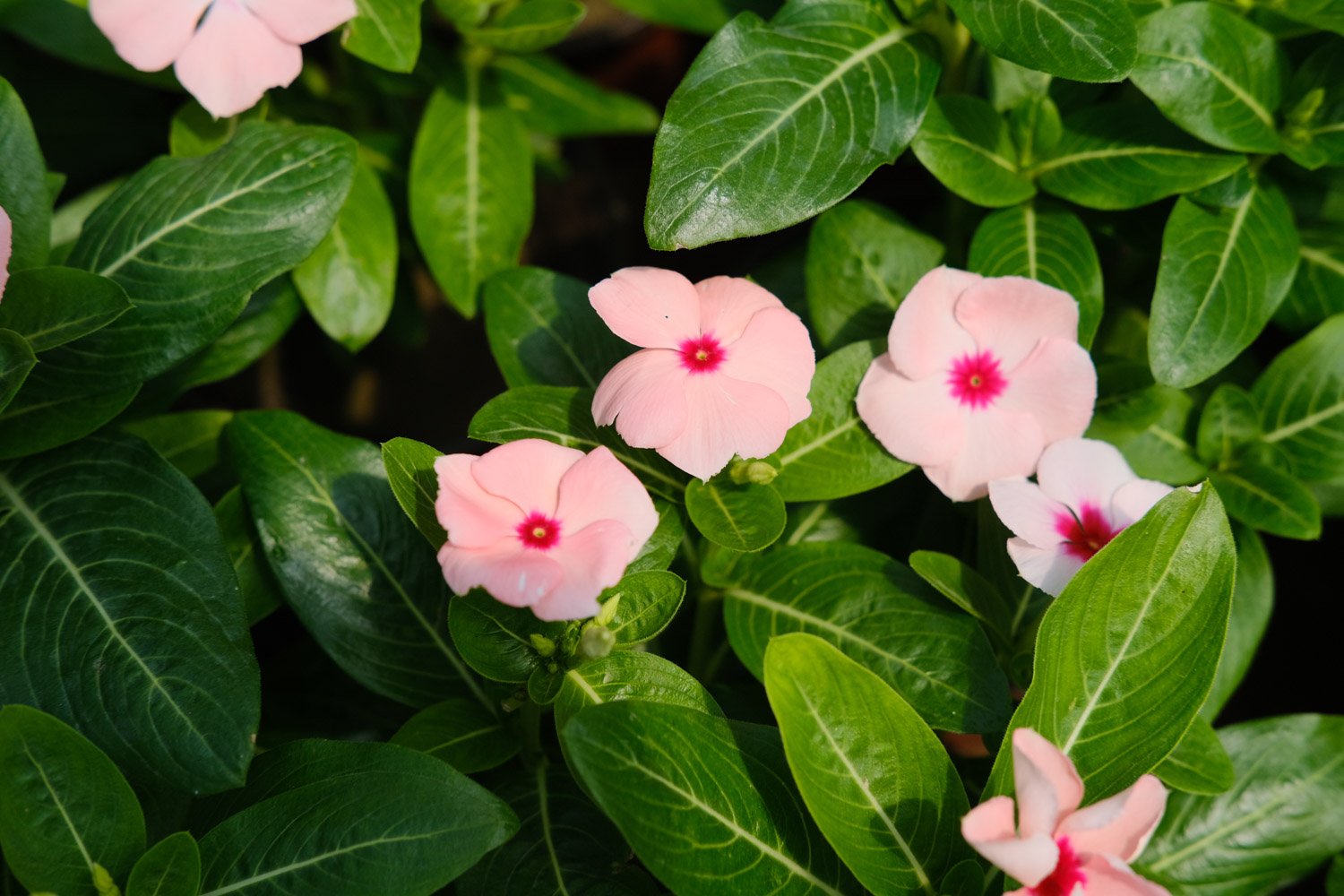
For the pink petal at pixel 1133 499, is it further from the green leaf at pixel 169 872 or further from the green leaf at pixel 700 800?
the green leaf at pixel 169 872

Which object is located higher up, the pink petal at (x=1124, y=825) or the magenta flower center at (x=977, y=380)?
the magenta flower center at (x=977, y=380)

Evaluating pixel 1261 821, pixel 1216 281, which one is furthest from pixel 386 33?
pixel 1261 821

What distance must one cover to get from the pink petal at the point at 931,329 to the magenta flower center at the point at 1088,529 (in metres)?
0.19

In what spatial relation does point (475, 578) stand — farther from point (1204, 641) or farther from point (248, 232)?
point (1204, 641)

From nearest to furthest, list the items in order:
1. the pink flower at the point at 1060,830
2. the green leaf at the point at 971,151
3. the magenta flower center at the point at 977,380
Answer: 1. the pink flower at the point at 1060,830
2. the magenta flower center at the point at 977,380
3. the green leaf at the point at 971,151

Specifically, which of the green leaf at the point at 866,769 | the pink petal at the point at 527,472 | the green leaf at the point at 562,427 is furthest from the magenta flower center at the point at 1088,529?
the pink petal at the point at 527,472

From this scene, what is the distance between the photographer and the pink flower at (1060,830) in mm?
669

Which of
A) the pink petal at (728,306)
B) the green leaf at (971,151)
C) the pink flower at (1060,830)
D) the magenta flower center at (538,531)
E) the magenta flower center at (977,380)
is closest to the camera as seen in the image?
the pink flower at (1060,830)

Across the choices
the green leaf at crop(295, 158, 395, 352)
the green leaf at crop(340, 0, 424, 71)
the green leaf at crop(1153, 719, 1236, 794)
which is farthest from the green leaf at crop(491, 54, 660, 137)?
the green leaf at crop(1153, 719, 1236, 794)

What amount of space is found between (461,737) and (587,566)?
1.10ft

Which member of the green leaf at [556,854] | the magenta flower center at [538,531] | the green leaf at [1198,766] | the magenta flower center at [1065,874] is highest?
the magenta flower center at [538,531]

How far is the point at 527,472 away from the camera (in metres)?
0.80

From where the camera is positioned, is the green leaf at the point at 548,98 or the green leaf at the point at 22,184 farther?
the green leaf at the point at 548,98

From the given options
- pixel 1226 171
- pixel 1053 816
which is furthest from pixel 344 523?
pixel 1226 171
